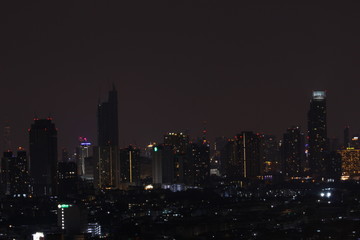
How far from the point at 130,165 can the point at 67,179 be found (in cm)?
1185

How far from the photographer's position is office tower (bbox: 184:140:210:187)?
66000 mm

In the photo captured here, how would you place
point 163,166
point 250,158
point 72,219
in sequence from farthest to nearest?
point 250,158
point 163,166
point 72,219

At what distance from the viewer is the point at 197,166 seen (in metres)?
66.9

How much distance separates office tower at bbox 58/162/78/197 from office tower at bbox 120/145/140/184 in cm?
919

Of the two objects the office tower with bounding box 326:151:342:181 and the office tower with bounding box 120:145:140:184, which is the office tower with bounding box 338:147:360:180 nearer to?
the office tower with bounding box 326:151:342:181

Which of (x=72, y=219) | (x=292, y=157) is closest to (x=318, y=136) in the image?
(x=292, y=157)

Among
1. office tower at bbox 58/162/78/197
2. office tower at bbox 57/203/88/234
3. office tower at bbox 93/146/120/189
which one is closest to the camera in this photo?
office tower at bbox 57/203/88/234

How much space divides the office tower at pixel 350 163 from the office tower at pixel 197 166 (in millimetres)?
13611

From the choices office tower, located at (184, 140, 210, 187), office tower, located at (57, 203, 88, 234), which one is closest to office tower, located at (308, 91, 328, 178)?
office tower, located at (184, 140, 210, 187)

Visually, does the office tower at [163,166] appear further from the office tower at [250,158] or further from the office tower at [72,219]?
the office tower at [72,219]

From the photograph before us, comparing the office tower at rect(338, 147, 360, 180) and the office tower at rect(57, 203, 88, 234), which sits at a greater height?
the office tower at rect(338, 147, 360, 180)

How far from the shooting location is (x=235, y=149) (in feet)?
241

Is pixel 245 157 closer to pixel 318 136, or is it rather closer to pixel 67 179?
pixel 318 136

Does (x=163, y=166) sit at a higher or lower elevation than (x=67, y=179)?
higher
